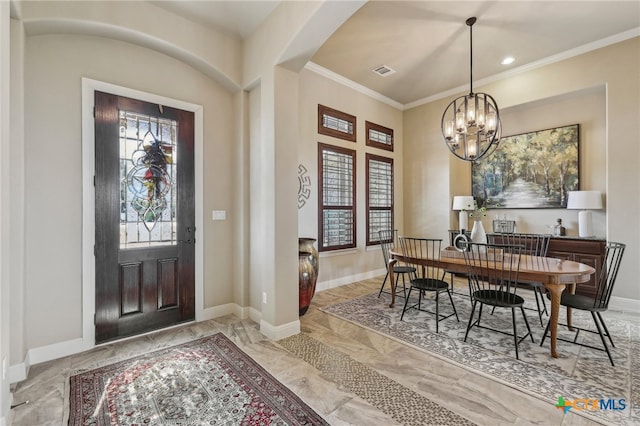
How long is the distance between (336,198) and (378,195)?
46.0 inches

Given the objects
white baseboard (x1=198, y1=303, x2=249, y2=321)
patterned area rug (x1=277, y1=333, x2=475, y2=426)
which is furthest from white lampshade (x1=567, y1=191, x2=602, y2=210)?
white baseboard (x1=198, y1=303, x2=249, y2=321)

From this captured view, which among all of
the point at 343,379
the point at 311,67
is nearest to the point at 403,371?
the point at 343,379

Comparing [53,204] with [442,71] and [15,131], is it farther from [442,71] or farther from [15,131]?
[442,71]

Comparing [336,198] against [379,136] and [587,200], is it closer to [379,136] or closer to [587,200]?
[379,136]

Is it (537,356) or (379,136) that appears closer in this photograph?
(537,356)

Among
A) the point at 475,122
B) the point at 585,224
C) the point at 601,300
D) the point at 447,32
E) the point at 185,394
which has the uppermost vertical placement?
the point at 447,32

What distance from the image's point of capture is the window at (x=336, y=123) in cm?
474

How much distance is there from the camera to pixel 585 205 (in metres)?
4.09

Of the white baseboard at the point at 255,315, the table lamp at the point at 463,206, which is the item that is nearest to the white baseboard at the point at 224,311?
the white baseboard at the point at 255,315

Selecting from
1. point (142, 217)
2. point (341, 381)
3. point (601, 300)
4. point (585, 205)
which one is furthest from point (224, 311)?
point (585, 205)

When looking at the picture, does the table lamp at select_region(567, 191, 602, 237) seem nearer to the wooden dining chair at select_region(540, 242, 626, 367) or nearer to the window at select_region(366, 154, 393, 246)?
the wooden dining chair at select_region(540, 242, 626, 367)

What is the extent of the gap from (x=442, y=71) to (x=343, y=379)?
4710 millimetres

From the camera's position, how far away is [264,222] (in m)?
3.10

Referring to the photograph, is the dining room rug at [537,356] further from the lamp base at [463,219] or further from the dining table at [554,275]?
the lamp base at [463,219]
